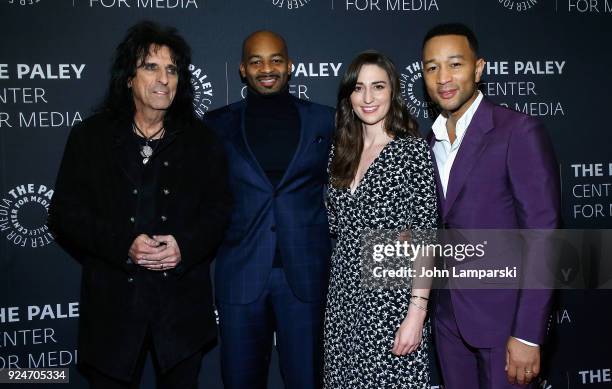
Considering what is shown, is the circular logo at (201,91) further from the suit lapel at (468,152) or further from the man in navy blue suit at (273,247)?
the suit lapel at (468,152)

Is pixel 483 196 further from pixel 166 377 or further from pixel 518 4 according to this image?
pixel 518 4

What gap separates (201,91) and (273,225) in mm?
1095

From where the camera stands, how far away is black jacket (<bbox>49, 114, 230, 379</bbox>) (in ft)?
7.89

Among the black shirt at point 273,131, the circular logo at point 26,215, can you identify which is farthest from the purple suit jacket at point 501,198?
the circular logo at point 26,215

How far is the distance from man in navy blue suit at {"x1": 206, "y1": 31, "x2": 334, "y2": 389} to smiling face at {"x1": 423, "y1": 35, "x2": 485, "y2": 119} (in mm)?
604

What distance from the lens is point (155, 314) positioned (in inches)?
96.0

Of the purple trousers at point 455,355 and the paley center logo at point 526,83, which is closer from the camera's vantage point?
the purple trousers at point 455,355

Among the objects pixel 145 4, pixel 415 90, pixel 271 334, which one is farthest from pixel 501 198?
pixel 145 4

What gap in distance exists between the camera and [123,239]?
236 centimetres

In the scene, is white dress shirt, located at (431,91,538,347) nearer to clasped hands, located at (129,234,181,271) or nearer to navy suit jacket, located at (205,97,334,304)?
navy suit jacket, located at (205,97,334,304)

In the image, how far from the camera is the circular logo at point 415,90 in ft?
11.3

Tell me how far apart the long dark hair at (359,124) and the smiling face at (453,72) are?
0.52 ft

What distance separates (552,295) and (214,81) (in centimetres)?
214

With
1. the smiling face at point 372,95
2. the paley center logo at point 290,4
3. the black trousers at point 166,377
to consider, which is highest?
the paley center logo at point 290,4
